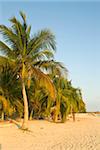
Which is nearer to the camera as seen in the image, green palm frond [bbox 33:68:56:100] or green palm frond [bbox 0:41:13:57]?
green palm frond [bbox 33:68:56:100]

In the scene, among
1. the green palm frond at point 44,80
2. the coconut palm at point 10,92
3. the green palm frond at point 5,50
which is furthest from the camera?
the coconut palm at point 10,92

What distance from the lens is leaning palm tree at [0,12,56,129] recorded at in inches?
743

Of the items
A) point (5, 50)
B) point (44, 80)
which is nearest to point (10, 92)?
point (5, 50)

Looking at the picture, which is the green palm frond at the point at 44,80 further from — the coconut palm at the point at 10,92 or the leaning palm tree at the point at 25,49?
the coconut palm at the point at 10,92

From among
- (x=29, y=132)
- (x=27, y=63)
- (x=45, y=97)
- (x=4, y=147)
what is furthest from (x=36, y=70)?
(x=45, y=97)

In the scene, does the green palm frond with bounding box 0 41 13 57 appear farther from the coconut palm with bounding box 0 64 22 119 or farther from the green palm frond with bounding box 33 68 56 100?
the coconut palm with bounding box 0 64 22 119

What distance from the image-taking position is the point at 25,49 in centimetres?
1903

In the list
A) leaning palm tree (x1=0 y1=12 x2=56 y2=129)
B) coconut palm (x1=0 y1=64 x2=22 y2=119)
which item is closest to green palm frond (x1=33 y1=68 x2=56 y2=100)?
leaning palm tree (x1=0 y1=12 x2=56 y2=129)

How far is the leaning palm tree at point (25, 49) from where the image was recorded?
18.9 meters

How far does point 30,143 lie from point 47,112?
1342cm

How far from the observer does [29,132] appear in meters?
18.6

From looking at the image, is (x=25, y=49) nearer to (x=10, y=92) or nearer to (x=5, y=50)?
(x=5, y=50)

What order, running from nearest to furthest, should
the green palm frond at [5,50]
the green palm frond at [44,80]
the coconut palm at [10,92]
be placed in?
the green palm frond at [44,80], the green palm frond at [5,50], the coconut palm at [10,92]

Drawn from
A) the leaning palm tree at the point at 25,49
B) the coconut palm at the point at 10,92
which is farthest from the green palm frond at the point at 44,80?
the coconut palm at the point at 10,92
